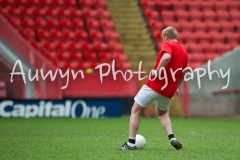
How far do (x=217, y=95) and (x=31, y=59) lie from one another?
5.91m

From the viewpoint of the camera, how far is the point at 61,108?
58.4ft

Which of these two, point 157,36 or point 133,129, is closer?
point 133,129

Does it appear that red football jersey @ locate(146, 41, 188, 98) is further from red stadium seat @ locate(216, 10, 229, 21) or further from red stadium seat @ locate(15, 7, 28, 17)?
red stadium seat @ locate(216, 10, 229, 21)

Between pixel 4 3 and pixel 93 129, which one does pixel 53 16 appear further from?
pixel 93 129

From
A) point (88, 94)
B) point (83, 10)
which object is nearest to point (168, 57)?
point (88, 94)

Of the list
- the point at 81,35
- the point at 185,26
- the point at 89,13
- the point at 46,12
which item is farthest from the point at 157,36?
the point at 46,12

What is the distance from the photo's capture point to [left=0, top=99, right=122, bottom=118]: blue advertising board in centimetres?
1745

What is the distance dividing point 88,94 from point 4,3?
6487mm

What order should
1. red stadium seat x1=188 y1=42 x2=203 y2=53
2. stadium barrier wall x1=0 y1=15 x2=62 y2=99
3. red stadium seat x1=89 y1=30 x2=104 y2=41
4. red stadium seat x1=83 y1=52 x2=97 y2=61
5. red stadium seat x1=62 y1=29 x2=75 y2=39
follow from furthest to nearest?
red stadium seat x1=188 y1=42 x2=203 y2=53 < red stadium seat x1=89 y1=30 x2=104 y2=41 < red stadium seat x1=62 y1=29 x2=75 y2=39 < red stadium seat x1=83 y1=52 x2=97 y2=61 < stadium barrier wall x1=0 y1=15 x2=62 y2=99

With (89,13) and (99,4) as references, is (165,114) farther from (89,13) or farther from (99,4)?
(99,4)

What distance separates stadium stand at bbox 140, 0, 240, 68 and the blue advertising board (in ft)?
15.2

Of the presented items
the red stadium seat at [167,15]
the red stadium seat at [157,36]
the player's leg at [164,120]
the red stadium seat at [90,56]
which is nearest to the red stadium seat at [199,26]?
the red stadium seat at [167,15]

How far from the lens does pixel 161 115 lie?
9070mm

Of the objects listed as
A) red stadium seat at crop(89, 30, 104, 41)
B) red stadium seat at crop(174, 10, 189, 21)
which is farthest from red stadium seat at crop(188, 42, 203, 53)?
red stadium seat at crop(89, 30, 104, 41)
